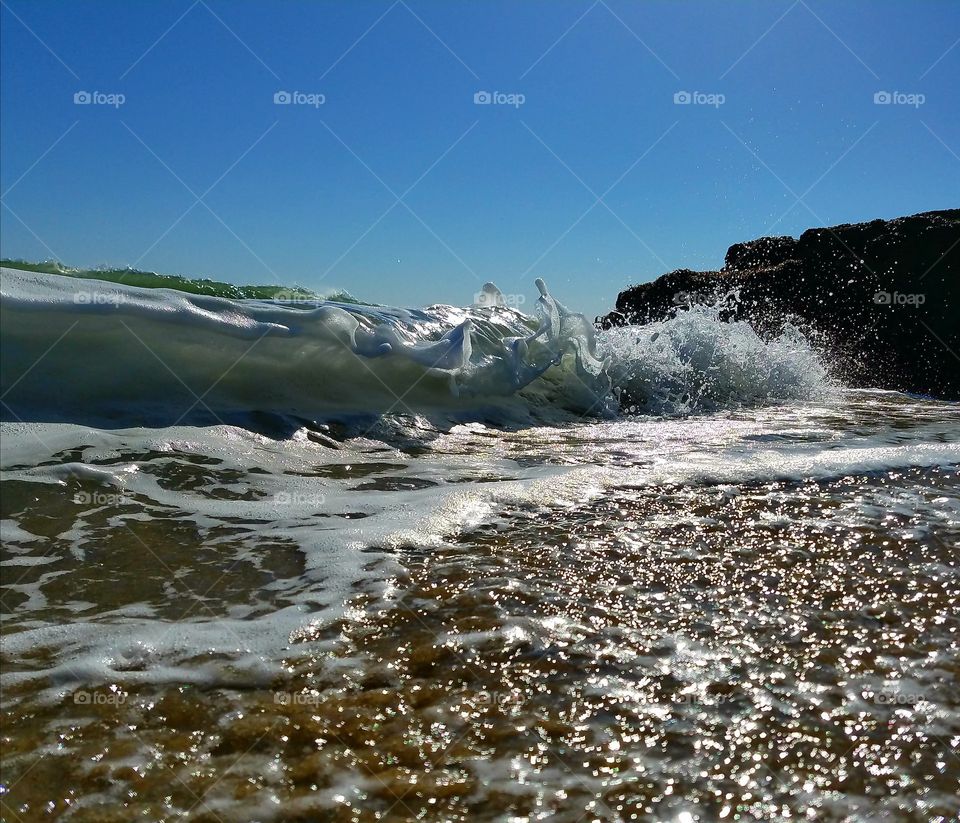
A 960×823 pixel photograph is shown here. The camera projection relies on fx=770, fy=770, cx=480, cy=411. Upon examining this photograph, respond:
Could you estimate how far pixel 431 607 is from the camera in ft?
6.75

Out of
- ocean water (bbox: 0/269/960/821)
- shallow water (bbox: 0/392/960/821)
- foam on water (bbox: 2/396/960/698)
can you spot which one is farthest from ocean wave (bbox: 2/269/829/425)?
shallow water (bbox: 0/392/960/821)

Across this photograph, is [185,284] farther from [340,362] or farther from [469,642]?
[469,642]

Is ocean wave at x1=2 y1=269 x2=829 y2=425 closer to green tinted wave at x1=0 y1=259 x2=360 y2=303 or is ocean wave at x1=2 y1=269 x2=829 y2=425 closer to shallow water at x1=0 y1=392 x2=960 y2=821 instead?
shallow water at x1=0 y1=392 x2=960 y2=821

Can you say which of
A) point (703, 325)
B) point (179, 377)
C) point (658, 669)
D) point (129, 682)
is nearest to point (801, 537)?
point (658, 669)

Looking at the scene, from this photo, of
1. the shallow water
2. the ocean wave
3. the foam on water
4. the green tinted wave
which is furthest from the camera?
the green tinted wave

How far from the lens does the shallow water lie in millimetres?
1324

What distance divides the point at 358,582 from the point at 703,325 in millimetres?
6621

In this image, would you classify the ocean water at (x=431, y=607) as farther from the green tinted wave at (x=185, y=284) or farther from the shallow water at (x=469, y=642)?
the green tinted wave at (x=185, y=284)

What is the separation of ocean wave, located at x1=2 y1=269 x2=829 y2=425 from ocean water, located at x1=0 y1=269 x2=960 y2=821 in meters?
0.03

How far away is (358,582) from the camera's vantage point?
2252 mm

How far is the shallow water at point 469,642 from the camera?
132 centimetres

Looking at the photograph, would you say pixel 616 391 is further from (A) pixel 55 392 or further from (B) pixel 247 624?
(B) pixel 247 624

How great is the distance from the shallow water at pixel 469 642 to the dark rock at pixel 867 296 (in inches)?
237

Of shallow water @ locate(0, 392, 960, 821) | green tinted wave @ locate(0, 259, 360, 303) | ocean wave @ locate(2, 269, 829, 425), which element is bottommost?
shallow water @ locate(0, 392, 960, 821)
